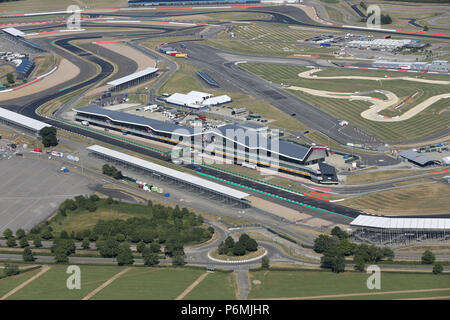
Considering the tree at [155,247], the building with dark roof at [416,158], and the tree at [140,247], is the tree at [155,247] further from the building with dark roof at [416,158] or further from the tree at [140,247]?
the building with dark roof at [416,158]

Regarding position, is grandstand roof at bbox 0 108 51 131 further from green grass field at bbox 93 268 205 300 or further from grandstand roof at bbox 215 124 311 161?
green grass field at bbox 93 268 205 300

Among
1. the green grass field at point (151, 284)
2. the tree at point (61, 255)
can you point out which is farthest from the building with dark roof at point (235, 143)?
the tree at point (61, 255)

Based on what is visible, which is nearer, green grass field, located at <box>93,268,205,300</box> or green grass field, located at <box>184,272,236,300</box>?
green grass field, located at <box>184,272,236,300</box>

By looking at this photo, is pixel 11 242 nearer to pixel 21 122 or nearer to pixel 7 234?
pixel 7 234

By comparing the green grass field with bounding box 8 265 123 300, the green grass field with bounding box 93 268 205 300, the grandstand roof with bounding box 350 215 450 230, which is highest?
the grandstand roof with bounding box 350 215 450 230

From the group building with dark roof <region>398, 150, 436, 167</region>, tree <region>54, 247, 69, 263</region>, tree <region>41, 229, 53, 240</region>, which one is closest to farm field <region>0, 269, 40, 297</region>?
tree <region>54, 247, 69, 263</region>

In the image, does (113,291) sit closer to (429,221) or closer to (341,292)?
(341,292)

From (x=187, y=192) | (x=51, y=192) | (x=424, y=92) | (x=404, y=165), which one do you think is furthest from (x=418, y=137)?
(x=51, y=192)
